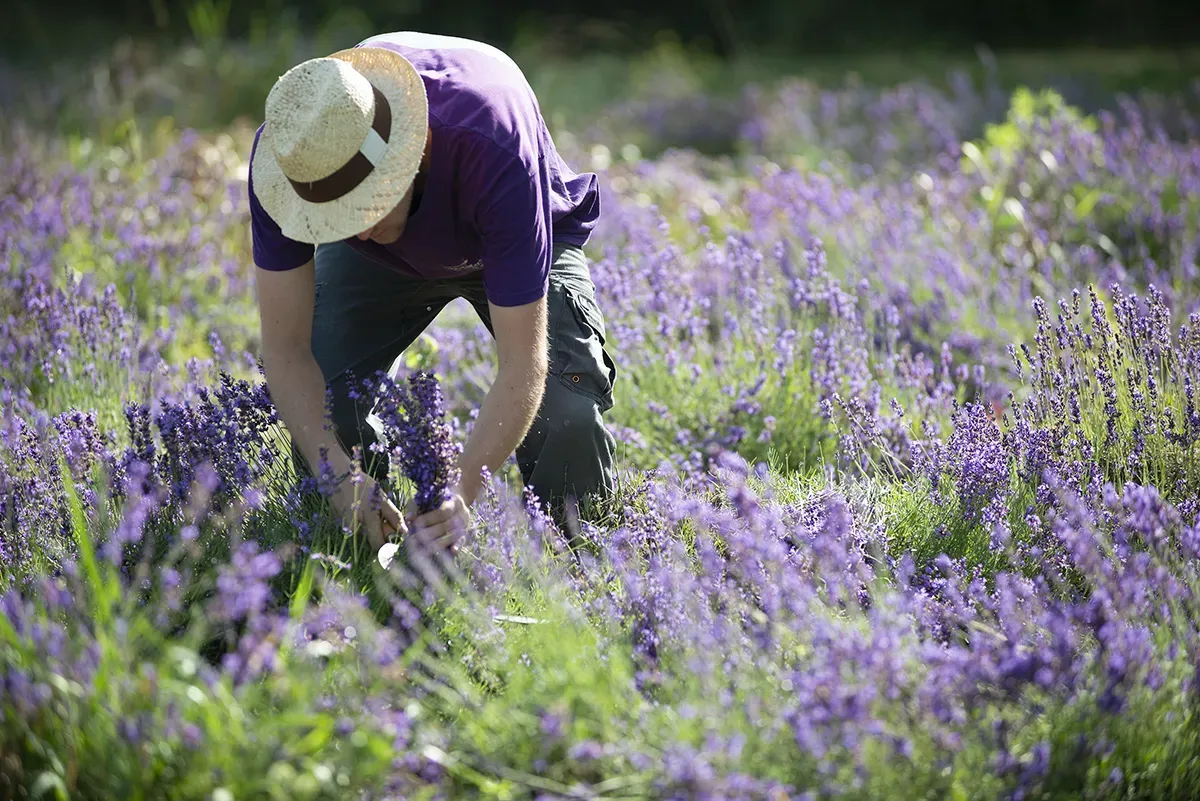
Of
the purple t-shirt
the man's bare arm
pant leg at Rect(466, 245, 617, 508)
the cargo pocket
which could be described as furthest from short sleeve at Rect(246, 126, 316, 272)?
the cargo pocket

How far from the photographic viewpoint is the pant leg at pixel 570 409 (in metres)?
2.79

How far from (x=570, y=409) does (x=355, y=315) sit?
0.63m

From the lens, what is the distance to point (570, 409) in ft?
9.13

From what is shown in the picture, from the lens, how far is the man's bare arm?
7.52 feet

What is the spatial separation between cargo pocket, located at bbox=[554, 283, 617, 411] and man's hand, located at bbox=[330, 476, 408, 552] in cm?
68

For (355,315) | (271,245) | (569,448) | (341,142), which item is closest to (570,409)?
(569,448)

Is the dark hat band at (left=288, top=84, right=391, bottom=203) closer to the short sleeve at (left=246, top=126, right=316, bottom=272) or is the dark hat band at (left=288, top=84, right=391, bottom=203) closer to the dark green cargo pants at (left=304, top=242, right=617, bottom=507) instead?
the short sleeve at (left=246, top=126, right=316, bottom=272)

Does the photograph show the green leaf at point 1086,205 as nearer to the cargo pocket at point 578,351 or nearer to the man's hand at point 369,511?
the cargo pocket at point 578,351

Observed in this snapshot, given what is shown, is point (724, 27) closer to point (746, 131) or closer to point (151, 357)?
point (746, 131)

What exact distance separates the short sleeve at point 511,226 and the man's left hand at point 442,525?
43 centimetres

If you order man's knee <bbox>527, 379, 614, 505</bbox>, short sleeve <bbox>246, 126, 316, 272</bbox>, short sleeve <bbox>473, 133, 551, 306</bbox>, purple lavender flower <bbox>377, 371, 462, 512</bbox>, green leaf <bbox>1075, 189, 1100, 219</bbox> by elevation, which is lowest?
man's knee <bbox>527, 379, 614, 505</bbox>

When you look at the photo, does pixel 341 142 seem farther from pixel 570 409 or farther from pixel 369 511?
pixel 570 409

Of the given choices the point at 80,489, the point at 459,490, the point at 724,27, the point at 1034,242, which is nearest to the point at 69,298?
the point at 80,489

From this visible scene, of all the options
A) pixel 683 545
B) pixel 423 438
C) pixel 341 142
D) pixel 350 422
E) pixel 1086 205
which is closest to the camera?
pixel 341 142
